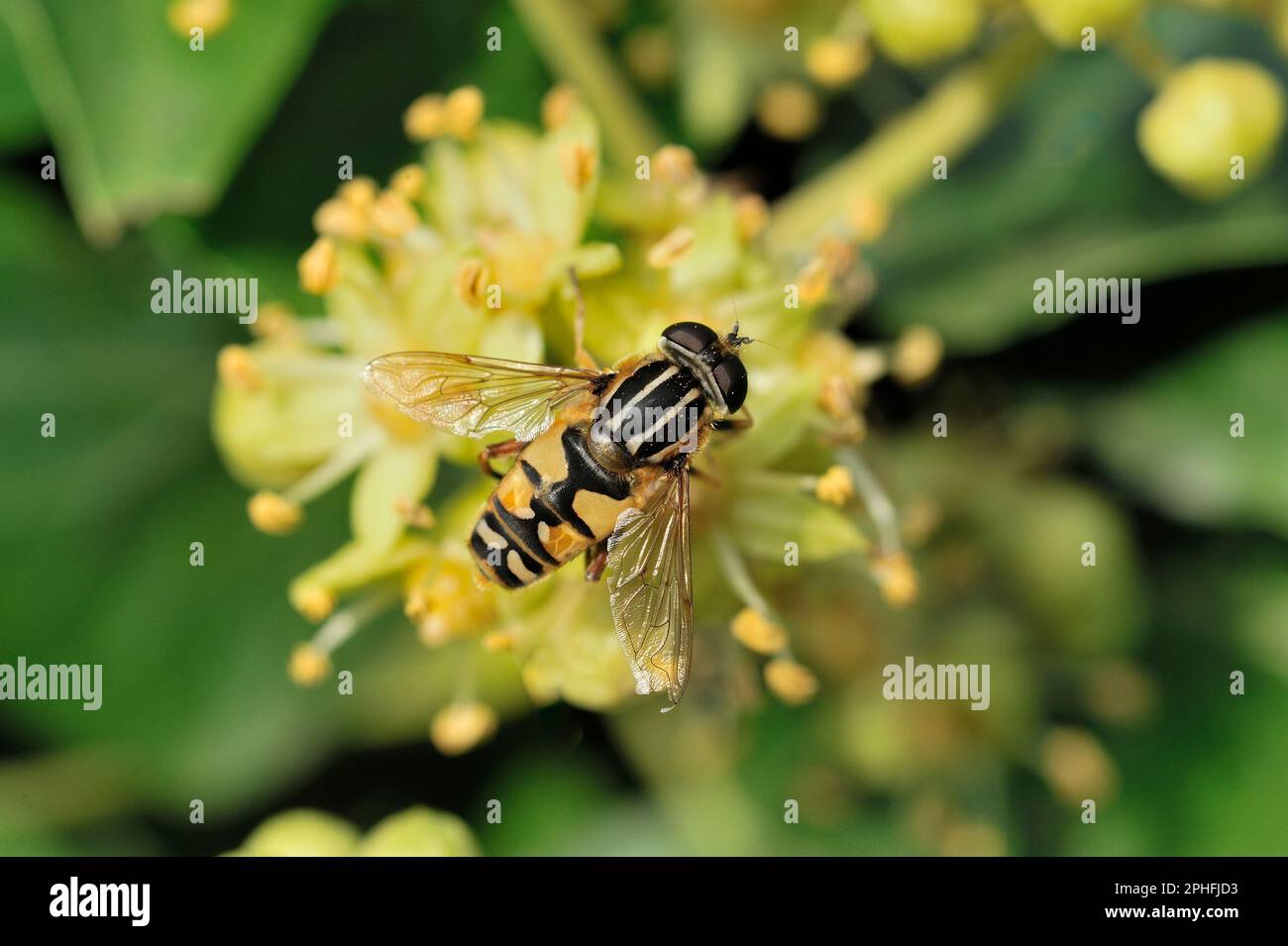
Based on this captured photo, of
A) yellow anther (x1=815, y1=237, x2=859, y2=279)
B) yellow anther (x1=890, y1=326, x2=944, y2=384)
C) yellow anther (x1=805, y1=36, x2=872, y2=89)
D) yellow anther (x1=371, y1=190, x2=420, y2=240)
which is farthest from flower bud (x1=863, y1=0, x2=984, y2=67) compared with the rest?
yellow anther (x1=371, y1=190, x2=420, y2=240)

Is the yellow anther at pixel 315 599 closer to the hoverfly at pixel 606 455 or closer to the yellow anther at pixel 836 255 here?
the hoverfly at pixel 606 455

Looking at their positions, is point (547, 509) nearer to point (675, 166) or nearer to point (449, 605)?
point (449, 605)

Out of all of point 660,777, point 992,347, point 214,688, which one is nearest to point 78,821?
point 214,688

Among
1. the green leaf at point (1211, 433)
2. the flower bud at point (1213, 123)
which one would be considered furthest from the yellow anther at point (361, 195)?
the green leaf at point (1211, 433)

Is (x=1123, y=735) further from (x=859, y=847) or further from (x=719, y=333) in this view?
(x=719, y=333)

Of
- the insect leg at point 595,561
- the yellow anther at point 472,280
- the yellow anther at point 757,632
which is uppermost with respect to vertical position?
the yellow anther at point 472,280

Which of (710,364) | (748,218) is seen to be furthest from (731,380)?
(748,218)
